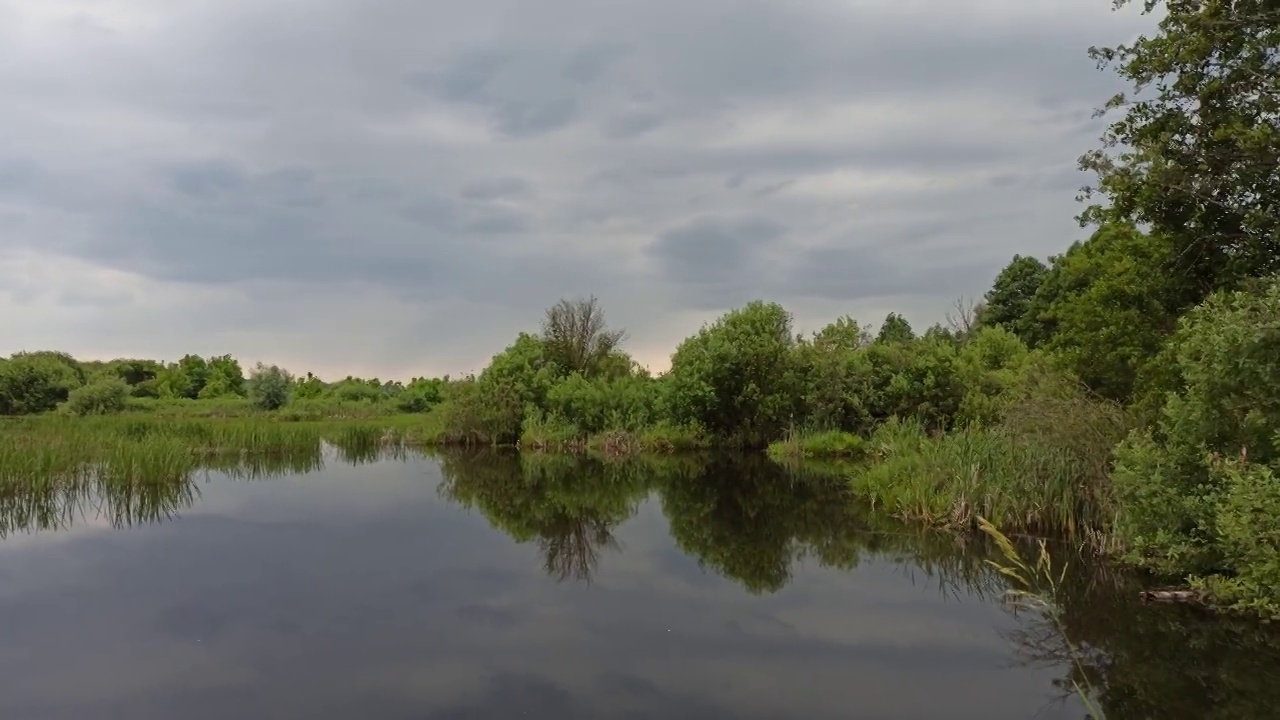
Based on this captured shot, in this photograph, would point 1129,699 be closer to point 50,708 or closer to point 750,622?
point 750,622

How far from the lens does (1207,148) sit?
10055 mm

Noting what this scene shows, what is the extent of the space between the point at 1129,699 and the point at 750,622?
3.51m

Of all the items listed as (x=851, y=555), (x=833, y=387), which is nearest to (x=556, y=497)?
(x=851, y=555)

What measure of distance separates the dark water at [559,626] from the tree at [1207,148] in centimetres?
475

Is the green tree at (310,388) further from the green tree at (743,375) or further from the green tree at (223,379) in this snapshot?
the green tree at (743,375)

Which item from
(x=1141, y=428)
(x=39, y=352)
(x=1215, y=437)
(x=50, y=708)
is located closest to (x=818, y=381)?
(x=1141, y=428)

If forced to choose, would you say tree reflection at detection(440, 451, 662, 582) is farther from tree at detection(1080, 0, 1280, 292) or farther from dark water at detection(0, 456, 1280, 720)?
tree at detection(1080, 0, 1280, 292)

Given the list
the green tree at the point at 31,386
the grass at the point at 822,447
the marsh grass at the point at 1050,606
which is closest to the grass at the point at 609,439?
the grass at the point at 822,447

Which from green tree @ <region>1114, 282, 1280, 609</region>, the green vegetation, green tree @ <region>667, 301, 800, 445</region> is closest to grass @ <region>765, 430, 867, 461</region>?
the green vegetation

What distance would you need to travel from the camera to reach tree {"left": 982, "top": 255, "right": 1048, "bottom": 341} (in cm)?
4438

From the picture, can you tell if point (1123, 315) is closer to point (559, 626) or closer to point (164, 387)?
point (559, 626)

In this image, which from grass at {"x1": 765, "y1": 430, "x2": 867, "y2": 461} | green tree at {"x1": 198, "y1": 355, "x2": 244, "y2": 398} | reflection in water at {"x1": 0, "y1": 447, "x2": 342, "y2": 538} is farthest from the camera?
green tree at {"x1": 198, "y1": 355, "x2": 244, "y2": 398}

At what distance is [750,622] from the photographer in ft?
27.7

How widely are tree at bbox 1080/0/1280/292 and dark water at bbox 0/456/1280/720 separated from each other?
475cm
